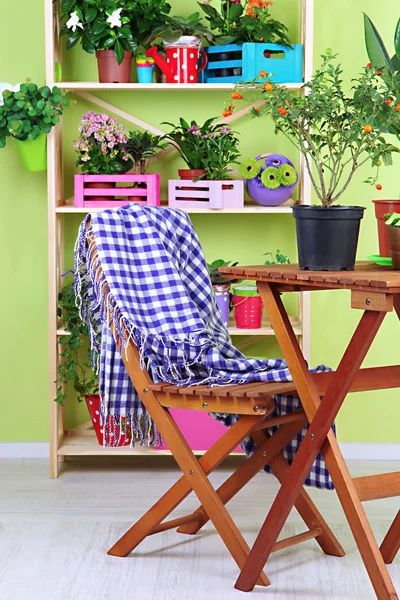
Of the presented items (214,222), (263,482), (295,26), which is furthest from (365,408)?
(295,26)

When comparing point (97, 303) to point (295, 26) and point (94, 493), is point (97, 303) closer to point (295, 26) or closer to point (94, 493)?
point (94, 493)

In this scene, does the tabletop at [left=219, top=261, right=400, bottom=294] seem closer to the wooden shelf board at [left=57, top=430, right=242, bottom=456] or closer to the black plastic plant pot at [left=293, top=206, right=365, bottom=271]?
the black plastic plant pot at [left=293, top=206, right=365, bottom=271]

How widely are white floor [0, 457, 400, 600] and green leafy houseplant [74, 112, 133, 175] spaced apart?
120cm

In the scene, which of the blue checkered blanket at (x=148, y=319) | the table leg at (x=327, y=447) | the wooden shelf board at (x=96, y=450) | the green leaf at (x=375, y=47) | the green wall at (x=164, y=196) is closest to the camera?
the table leg at (x=327, y=447)

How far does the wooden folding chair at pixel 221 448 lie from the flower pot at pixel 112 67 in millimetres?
1105

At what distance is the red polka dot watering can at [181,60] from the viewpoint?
3318 millimetres

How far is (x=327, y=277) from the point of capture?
2.02 metres

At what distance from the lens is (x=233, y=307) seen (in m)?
3.46

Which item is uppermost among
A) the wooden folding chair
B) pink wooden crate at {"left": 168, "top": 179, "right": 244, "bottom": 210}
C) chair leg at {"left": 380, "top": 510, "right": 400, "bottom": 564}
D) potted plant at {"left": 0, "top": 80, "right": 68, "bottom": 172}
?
potted plant at {"left": 0, "top": 80, "right": 68, "bottom": 172}

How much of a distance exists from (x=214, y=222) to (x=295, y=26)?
0.86 meters

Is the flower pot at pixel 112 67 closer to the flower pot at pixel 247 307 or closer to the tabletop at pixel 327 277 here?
the flower pot at pixel 247 307

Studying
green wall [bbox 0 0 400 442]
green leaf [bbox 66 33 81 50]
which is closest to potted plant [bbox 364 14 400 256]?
green wall [bbox 0 0 400 442]

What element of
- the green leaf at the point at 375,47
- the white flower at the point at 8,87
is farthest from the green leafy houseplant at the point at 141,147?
the green leaf at the point at 375,47

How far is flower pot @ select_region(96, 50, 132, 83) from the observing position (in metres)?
3.35
